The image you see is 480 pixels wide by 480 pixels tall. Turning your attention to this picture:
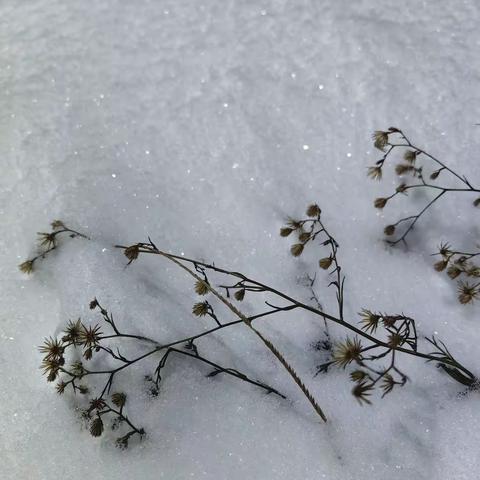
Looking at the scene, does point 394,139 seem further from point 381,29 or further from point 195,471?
point 195,471

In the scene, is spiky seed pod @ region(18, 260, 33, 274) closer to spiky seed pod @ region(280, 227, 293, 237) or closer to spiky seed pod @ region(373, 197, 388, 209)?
spiky seed pod @ region(280, 227, 293, 237)

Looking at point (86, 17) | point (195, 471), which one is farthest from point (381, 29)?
point (195, 471)

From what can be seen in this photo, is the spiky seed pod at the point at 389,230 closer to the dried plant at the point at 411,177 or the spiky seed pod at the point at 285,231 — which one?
the dried plant at the point at 411,177

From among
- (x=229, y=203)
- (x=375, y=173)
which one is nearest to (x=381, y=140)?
(x=375, y=173)

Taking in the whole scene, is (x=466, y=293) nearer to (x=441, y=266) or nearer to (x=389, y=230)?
(x=441, y=266)

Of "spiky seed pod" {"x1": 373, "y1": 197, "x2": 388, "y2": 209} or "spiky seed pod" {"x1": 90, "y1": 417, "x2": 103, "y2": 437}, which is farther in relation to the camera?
"spiky seed pod" {"x1": 373, "y1": 197, "x2": 388, "y2": 209}

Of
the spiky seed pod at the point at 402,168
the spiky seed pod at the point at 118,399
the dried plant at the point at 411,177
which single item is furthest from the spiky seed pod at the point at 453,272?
the spiky seed pod at the point at 118,399

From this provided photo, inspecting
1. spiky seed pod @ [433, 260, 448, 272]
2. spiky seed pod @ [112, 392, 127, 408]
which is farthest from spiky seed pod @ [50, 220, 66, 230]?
spiky seed pod @ [433, 260, 448, 272]
